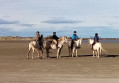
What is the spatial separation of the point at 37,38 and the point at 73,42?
4.00 m

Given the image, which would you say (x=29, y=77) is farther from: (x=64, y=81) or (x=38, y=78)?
(x=64, y=81)

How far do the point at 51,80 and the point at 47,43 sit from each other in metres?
13.6

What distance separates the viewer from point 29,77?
1313cm

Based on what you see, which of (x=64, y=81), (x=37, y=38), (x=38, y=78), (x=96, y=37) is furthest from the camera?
(x=96, y=37)

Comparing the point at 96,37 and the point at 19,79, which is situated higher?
the point at 96,37

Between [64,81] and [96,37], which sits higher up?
[96,37]

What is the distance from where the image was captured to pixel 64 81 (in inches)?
472

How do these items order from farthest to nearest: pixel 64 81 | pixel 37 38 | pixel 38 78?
pixel 37 38
pixel 38 78
pixel 64 81

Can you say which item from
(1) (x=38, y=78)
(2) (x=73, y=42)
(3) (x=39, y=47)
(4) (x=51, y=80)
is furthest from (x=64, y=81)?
(2) (x=73, y=42)

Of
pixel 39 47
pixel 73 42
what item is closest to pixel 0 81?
pixel 39 47

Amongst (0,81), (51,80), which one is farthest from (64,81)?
(0,81)

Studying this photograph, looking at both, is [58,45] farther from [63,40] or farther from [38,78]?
[38,78]

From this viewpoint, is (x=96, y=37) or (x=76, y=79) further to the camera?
(x=96, y=37)

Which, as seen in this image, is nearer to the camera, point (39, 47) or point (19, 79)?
point (19, 79)
